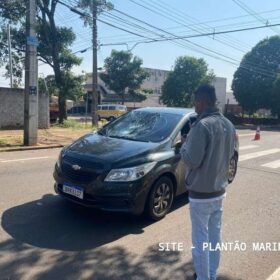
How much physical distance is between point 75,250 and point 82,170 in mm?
1153

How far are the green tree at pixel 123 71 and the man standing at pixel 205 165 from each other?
46.4m

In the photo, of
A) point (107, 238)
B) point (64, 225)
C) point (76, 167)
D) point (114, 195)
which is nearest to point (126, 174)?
point (114, 195)

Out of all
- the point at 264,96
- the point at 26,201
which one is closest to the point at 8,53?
the point at 26,201

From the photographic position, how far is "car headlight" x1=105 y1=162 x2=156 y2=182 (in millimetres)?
5047

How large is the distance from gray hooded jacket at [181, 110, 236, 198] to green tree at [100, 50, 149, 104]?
46.5m

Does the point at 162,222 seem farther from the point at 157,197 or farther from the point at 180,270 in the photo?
the point at 180,270

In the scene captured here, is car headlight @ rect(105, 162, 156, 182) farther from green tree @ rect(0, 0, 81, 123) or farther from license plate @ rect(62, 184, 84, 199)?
green tree @ rect(0, 0, 81, 123)

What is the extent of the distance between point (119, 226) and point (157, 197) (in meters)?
0.69

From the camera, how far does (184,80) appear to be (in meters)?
48.4

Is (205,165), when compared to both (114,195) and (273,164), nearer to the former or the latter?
(114,195)

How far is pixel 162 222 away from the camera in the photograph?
553cm

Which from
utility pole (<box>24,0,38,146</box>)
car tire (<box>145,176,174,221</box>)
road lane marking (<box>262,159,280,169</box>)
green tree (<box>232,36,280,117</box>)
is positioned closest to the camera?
car tire (<box>145,176,174,221</box>)

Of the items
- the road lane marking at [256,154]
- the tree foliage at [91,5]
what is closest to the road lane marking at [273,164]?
the road lane marking at [256,154]

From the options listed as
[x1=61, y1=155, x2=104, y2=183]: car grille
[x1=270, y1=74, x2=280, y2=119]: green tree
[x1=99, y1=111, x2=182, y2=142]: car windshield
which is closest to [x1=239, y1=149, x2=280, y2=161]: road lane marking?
[x1=99, y1=111, x2=182, y2=142]: car windshield
